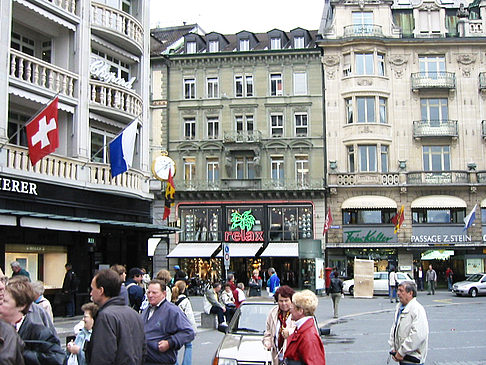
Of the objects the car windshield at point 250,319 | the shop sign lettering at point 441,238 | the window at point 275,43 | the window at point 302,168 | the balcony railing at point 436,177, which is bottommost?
the car windshield at point 250,319

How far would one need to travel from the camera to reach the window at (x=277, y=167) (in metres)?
43.8

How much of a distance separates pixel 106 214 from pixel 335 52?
87.3 ft

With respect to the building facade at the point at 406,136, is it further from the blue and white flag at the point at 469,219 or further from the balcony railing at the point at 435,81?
the blue and white flag at the point at 469,219

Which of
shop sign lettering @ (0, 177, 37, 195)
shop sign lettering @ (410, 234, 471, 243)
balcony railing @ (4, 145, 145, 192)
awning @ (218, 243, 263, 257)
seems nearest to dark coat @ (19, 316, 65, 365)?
shop sign lettering @ (0, 177, 37, 195)

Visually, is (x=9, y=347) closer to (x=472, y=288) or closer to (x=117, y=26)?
(x=117, y=26)

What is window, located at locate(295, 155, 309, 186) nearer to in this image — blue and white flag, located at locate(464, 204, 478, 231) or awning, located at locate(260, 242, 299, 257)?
awning, located at locate(260, 242, 299, 257)

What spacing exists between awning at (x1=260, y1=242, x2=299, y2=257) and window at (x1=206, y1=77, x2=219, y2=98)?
1142 centimetres

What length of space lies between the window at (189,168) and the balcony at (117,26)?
66.2 feet

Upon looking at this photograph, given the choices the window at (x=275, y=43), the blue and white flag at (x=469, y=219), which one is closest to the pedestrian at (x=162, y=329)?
the blue and white flag at (x=469, y=219)

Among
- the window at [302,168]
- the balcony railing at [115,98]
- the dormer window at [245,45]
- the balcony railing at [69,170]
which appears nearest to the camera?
the balcony railing at [69,170]

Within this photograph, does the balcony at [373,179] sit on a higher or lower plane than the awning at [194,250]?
higher

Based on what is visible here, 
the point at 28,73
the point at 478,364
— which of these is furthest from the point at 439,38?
the point at 478,364

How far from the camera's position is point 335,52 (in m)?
44.0

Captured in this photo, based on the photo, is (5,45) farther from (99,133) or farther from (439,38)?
(439,38)
